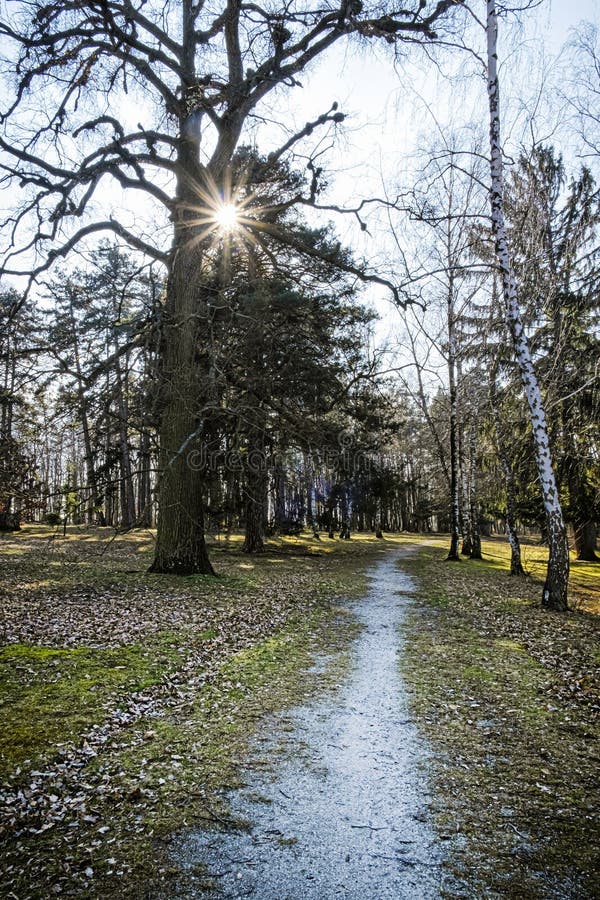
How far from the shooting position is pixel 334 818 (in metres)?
3.19

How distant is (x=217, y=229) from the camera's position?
12.1 metres

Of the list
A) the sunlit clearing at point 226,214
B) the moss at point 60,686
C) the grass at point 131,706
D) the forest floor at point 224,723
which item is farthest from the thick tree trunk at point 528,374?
the moss at point 60,686

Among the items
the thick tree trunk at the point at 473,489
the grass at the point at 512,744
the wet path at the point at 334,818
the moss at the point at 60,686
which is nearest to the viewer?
the wet path at the point at 334,818

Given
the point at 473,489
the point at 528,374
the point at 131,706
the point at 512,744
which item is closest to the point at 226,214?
the point at 528,374

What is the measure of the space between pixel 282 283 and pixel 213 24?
5691 mm

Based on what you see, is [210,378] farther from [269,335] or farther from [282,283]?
[282,283]

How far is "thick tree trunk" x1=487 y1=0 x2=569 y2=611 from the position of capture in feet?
30.7

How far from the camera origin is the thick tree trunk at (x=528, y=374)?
368 inches

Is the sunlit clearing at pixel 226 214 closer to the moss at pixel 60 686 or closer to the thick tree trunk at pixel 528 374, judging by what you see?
the thick tree trunk at pixel 528 374

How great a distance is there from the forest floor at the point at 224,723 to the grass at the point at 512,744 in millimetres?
16

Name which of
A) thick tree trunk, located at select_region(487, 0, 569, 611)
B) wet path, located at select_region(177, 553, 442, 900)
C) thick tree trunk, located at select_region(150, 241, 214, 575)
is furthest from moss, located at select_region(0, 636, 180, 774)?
thick tree trunk, located at select_region(487, 0, 569, 611)

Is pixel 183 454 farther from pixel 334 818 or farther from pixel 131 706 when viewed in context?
pixel 334 818

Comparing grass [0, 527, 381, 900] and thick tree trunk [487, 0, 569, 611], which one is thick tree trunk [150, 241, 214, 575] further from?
thick tree trunk [487, 0, 569, 611]

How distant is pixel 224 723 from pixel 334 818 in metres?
1.60
